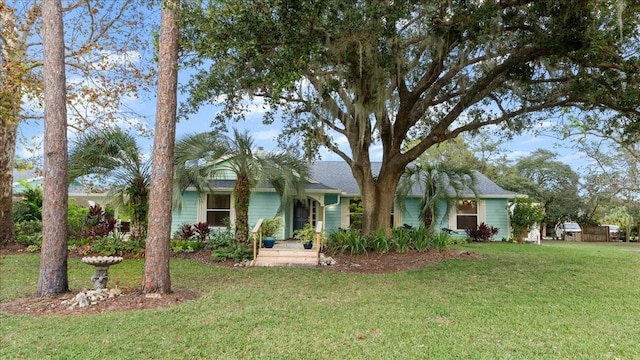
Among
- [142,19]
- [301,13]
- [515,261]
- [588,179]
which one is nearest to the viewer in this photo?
[301,13]

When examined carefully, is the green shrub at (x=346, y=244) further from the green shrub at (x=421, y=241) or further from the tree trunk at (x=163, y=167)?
the tree trunk at (x=163, y=167)

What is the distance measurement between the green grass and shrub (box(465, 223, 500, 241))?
7797 mm

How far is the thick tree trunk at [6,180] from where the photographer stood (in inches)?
413

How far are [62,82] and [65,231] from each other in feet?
7.07

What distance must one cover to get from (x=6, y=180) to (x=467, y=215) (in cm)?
1535

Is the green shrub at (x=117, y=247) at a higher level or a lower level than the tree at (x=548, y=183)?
lower

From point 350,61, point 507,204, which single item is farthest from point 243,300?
point 507,204

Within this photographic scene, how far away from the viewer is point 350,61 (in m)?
7.60

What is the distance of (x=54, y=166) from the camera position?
223 inches

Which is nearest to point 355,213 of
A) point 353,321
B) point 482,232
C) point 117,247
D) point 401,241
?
point 401,241

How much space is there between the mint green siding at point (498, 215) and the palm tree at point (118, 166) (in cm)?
1269

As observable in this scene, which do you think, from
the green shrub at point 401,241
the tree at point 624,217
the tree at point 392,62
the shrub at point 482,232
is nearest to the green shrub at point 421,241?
the green shrub at point 401,241

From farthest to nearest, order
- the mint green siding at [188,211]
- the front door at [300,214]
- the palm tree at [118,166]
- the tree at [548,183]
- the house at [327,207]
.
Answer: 1. the tree at [548,183]
2. the front door at [300,214]
3. the mint green siding at [188,211]
4. the house at [327,207]
5. the palm tree at [118,166]

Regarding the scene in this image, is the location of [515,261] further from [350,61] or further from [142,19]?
[142,19]
